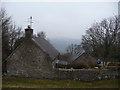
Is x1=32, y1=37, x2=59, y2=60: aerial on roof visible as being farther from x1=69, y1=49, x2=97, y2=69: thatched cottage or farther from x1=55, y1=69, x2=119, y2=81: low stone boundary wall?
x1=55, y1=69, x2=119, y2=81: low stone boundary wall

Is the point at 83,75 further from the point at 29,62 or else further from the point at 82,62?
the point at 82,62

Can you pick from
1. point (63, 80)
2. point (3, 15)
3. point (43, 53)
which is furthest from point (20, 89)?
point (3, 15)

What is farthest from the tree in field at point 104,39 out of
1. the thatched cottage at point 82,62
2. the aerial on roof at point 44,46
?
the aerial on roof at point 44,46

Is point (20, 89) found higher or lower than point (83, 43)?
lower

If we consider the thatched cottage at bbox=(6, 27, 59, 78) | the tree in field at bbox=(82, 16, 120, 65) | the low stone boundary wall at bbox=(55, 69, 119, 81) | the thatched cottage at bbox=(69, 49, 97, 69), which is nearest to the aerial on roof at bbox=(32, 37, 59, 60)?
the thatched cottage at bbox=(6, 27, 59, 78)

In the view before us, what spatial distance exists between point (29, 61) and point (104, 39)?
1839 cm

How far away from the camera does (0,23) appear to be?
29062mm

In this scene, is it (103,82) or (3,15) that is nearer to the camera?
(103,82)

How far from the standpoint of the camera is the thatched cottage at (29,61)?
29.0m

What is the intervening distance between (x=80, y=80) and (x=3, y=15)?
538 inches

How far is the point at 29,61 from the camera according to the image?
96.5 ft

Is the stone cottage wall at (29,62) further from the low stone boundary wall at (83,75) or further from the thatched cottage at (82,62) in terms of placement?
the thatched cottage at (82,62)

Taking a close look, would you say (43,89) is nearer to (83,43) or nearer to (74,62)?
(74,62)

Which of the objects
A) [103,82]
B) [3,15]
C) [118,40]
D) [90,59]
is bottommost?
[103,82]
